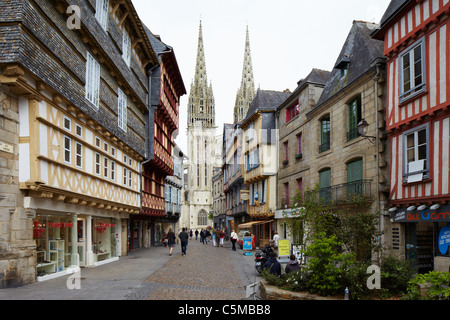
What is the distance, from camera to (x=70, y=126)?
41.6ft

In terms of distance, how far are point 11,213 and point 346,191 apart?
12058 mm

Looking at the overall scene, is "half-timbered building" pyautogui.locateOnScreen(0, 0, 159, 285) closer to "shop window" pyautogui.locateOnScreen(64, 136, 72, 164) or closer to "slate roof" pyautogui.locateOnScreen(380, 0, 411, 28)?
"shop window" pyautogui.locateOnScreen(64, 136, 72, 164)

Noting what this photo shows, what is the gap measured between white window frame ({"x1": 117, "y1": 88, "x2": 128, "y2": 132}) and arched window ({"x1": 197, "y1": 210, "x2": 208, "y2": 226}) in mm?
75127

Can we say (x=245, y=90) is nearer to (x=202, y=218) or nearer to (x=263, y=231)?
(x=202, y=218)

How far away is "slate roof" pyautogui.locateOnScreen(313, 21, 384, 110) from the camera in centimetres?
1670

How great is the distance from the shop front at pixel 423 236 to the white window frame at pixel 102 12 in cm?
1217

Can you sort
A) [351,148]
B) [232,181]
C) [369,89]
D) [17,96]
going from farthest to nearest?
[232,181] < [351,148] < [369,89] < [17,96]

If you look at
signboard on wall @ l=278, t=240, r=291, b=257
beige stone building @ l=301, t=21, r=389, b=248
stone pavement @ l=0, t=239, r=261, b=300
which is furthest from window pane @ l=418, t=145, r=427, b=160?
stone pavement @ l=0, t=239, r=261, b=300

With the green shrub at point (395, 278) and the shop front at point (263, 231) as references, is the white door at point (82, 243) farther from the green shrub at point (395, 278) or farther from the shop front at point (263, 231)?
the shop front at point (263, 231)

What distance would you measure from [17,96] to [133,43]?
34.1 feet

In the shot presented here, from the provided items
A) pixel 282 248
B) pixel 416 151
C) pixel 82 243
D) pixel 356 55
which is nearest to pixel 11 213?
pixel 82 243

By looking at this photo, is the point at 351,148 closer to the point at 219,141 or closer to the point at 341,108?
the point at 341,108

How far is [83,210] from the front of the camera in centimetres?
1454
